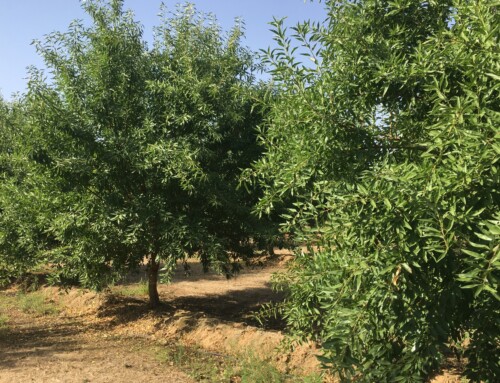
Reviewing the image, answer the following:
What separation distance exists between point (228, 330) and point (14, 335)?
180 inches

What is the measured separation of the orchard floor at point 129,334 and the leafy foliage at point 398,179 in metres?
2.05

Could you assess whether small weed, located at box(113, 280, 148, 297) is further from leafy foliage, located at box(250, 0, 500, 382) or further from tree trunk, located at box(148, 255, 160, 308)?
leafy foliage, located at box(250, 0, 500, 382)

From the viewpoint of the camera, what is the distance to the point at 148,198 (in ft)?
26.0

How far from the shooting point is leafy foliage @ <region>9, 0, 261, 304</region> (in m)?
7.64

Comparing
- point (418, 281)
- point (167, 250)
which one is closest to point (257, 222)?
point (167, 250)

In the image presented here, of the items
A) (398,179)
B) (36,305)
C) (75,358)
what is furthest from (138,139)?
(36,305)

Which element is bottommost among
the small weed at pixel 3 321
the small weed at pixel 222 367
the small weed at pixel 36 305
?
the small weed at pixel 222 367

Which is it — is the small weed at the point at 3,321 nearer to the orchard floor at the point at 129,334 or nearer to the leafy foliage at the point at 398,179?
the orchard floor at the point at 129,334

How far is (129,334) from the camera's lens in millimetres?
9422

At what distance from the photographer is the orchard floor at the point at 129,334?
689 centimetres

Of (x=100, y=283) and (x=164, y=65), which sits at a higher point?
(x=164, y=65)

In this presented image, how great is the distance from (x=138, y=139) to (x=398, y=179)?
5825 mm

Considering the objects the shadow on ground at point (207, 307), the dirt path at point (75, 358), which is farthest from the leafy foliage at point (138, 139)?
the shadow on ground at point (207, 307)

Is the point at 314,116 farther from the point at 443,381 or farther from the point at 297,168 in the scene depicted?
the point at 443,381
